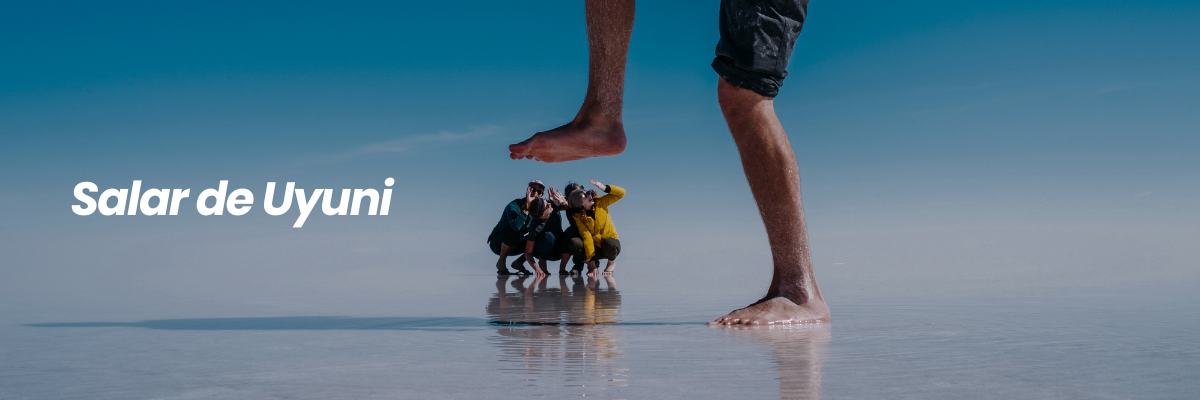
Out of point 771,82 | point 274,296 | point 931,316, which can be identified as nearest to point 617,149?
point 771,82

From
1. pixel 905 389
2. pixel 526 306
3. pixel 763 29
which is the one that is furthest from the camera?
pixel 526 306

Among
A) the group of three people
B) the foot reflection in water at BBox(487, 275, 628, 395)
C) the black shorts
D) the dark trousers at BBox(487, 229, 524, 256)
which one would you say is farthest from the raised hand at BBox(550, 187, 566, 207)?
the black shorts

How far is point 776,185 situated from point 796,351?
2.46 ft

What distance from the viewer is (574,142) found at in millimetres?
2145

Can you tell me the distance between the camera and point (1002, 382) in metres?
1.04

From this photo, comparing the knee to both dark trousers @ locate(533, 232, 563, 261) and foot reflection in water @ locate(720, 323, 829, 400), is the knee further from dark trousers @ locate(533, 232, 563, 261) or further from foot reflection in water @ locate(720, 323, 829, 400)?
dark trousers @ locate(533, 232, 563, 261)

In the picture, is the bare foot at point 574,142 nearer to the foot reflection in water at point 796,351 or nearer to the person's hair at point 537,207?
the foot reflection in water at point 796,351

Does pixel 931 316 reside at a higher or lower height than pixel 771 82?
lower

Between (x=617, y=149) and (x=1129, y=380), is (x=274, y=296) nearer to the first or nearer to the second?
(x=617, y=149)

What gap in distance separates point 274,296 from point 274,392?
2549 mm

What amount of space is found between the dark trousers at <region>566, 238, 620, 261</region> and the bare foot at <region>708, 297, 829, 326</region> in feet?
14.1

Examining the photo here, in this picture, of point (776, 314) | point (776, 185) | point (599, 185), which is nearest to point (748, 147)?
point (776, 185)

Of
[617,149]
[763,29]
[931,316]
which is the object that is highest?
[763,29]

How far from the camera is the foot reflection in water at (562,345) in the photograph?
107 centimetres
